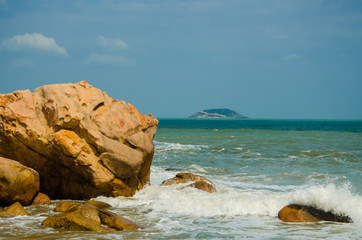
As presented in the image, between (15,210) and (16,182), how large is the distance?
2.58ft

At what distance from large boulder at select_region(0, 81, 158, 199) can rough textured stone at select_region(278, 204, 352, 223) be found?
4.07m

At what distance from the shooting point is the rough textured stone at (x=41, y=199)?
9293 millimetres

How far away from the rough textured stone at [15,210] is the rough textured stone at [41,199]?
93cm

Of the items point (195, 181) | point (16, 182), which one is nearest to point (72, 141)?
point (16, 182)

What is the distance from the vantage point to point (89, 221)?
278 inches

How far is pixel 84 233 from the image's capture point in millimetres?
6750

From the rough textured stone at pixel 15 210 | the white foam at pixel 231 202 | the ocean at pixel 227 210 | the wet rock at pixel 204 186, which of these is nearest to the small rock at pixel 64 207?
the ocean at pixel 227 210

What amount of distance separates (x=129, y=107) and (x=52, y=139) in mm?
2613

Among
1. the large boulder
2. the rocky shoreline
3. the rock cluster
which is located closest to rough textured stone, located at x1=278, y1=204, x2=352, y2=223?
the rocky shoreline

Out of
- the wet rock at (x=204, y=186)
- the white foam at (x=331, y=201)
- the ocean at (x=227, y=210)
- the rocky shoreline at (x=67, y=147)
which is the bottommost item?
the ocean at (x=227, y=210)

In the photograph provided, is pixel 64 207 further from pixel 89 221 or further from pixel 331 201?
pixel 331 201

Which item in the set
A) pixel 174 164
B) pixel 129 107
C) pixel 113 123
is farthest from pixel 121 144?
pixel 174 164

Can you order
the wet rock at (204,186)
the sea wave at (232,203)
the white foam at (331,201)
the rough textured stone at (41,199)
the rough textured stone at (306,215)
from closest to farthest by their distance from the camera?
the rough textured stone at (306,215)
the white foam at (331,201)
the sea wave at (232,203)
the rough textured stone at (41,199)
the wet rock at (204,186)

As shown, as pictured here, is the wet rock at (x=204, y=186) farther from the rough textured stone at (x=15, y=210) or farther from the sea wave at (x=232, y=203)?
the rough textured stone at (x=15, y=210)
